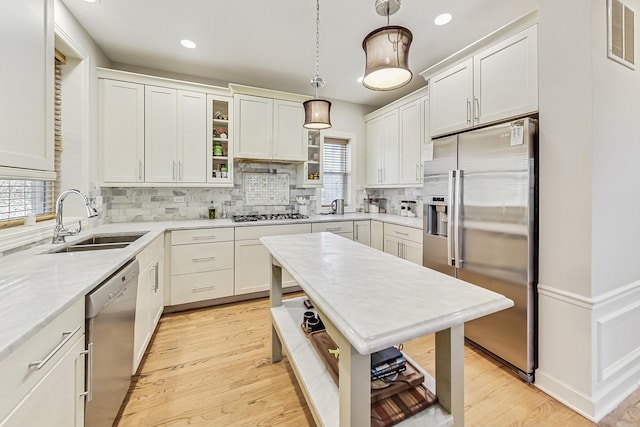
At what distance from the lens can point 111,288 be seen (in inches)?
53.4

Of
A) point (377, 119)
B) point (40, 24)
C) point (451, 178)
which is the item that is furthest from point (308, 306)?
point (377, 119)

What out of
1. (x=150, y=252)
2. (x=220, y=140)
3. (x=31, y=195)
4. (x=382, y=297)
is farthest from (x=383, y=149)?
(x=31, y=195)

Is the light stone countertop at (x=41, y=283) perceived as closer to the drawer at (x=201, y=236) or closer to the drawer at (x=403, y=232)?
the drawer at (x=201, y=236)

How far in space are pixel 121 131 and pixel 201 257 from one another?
1.59 metres

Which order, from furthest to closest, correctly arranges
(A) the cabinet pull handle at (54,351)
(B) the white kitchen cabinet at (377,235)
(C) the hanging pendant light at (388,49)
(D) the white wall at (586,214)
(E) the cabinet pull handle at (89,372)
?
(B) the white kitchen cabinet at (377,235)
(D) the white wall at (586,214)
(C) the hanging pendant light at (388,49)
(E) the cabinet pull handle at (89,372)
(A) the cabinet pull handle at (54,351)

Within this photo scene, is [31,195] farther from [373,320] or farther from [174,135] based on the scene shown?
[373,320]

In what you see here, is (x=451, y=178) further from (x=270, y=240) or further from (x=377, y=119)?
(x=377, y=119)

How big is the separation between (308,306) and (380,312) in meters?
1.20

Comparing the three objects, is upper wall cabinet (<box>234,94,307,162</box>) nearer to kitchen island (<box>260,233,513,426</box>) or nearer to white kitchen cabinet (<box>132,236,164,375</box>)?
white kitchen cabinet (<box>132,236,164,375</box>)

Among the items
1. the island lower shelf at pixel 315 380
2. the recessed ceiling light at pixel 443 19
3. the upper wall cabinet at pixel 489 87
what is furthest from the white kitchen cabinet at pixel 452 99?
the island lower shelf at pixel 315 380

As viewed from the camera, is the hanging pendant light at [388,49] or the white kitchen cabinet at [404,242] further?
the white kitchen cabinet at [404,242]

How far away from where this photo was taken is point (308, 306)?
77.7 inches

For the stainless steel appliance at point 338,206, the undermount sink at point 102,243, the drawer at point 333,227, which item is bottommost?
the undermount sink at point 102,243

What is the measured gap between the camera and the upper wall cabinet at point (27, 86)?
1189 mm
